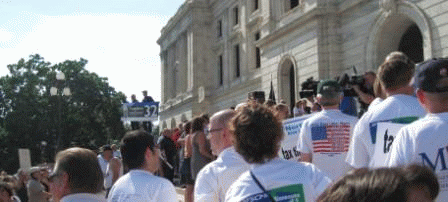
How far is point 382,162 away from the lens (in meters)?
3.49

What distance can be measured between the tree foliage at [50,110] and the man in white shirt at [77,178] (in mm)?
56063

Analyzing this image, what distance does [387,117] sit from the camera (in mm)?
3576

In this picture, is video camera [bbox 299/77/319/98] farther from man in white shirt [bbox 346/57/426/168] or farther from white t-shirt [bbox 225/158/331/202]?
white t-shirt [bbox 225/158/331/202]

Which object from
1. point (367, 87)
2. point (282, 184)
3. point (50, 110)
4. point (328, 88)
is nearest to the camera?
point (282, 184)

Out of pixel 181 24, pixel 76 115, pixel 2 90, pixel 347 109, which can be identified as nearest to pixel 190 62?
pixel 181 24

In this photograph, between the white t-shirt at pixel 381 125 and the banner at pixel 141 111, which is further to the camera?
the banner at pixel 141 111

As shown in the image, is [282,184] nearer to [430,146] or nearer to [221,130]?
[430,146]

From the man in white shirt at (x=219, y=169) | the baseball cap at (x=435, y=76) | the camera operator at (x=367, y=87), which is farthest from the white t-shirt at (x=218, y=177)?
the camera operator at (x=367, y=87)

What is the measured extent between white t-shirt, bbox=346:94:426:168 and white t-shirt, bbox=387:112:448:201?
57 centimetres

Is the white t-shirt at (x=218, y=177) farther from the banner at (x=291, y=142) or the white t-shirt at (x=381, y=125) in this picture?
the banner at (x=291, y=142)

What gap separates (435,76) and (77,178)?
2.15 m

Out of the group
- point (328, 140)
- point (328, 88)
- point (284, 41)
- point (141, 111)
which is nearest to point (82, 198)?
point (328, 140)

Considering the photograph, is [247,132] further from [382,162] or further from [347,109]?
[347,109]

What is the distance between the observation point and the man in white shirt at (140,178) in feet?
12.4
